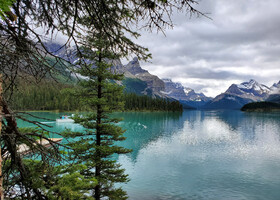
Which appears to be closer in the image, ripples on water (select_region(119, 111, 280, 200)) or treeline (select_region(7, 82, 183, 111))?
treeline (select_region(7, 82, 183, 111))

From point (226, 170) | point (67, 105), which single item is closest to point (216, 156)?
point (226, 170)

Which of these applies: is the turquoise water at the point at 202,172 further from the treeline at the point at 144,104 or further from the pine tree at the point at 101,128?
the treeline at the point at 144,104

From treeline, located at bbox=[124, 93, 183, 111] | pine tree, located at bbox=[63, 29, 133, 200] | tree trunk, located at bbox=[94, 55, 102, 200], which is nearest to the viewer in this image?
pine tree, located at bbox=[63, 29, 133, 200]

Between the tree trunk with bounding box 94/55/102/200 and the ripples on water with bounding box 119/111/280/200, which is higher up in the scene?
the tree trunk with bounding box 94/55/102/200

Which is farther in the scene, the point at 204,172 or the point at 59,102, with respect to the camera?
the point at 59,102

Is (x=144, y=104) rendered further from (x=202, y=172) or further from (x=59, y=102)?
(x=202, y=172)

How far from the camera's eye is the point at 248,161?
26.3 m

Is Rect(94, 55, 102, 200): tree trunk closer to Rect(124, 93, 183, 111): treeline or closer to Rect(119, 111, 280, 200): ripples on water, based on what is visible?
Rect(119, 111, 280, 200): ripples on water

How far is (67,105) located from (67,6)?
382ft

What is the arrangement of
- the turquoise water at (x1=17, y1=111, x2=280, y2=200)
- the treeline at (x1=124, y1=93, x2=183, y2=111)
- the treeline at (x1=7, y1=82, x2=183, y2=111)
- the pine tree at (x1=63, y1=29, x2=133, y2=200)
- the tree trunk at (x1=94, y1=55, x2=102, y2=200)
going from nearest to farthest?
1. the treeline at (x1=7, y1=82, x2=183, y2=111)
2. the pine tree at (x1=63, y1=29, x2=133, y2=200)
3. the tree trunk at (x1=94, y1=55, x2=102, y2=200)
4. the turquoise water at (x1=17, y1=111, x2=280, y2=200)
5. the treeline at (x1=124, y1=93, x2=183, y2=111)

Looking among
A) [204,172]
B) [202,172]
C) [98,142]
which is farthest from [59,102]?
[98,142]

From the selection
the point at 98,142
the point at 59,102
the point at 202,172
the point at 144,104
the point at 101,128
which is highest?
the point at 59,102

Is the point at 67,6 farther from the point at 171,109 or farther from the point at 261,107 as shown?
the point at 261,107

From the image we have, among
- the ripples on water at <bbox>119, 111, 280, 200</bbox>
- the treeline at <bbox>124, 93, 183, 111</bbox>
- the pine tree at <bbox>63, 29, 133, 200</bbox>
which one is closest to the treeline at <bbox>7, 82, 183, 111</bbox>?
the treeline at <bbox>124, 93, 183, 111</bbox>
